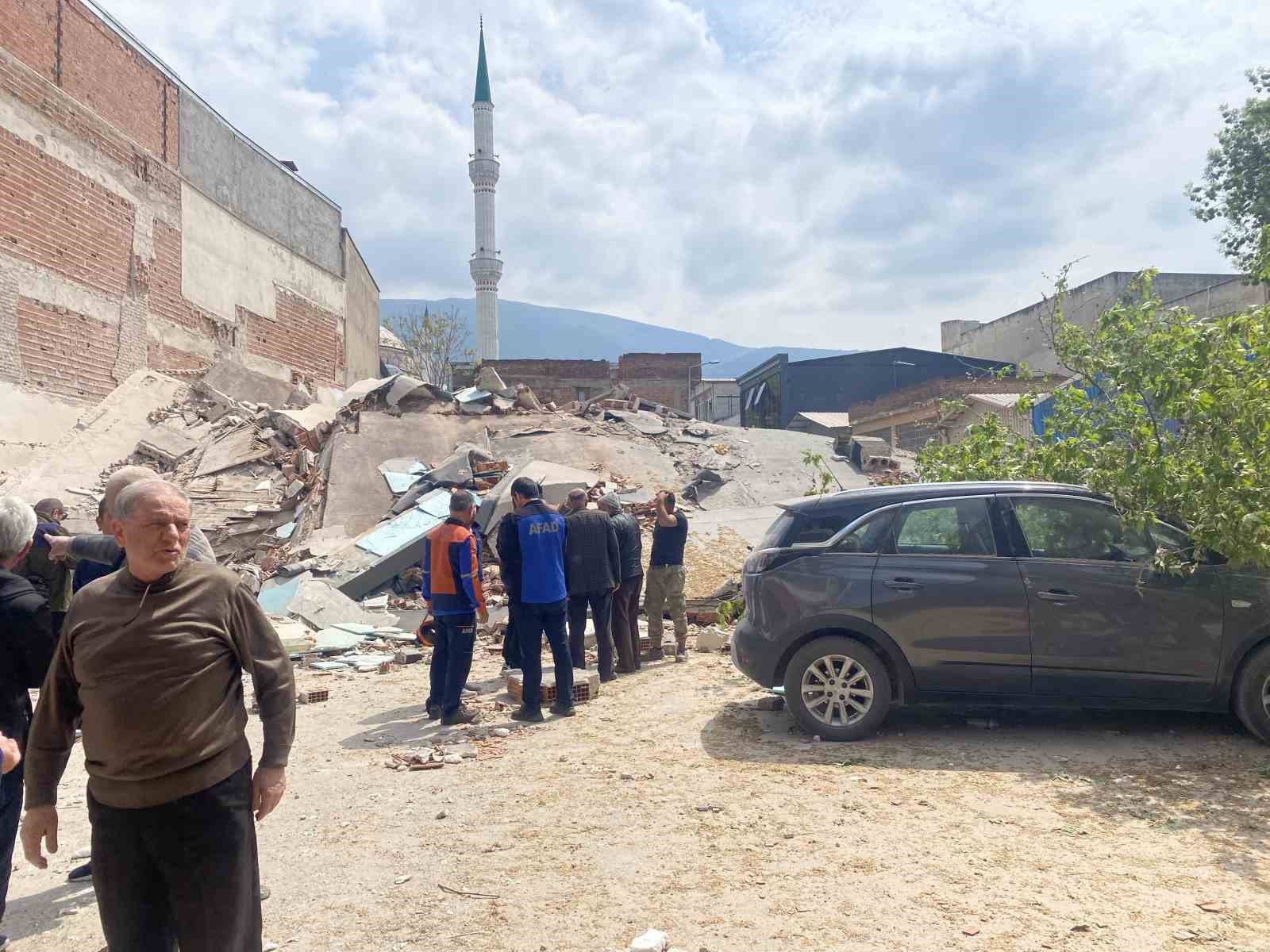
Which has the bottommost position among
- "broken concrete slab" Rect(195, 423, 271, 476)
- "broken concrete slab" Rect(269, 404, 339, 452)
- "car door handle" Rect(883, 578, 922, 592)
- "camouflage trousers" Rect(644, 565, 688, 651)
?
"camouflage trousers" Rect(644, 565, 688, 651)

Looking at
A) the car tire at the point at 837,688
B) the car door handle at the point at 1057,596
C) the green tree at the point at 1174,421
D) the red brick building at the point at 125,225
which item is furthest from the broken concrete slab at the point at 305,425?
A: the car door handle at the point at 1057,596

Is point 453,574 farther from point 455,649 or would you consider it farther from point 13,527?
point 13,527

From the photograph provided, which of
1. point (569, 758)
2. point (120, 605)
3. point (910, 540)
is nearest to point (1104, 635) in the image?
point (910, 540)

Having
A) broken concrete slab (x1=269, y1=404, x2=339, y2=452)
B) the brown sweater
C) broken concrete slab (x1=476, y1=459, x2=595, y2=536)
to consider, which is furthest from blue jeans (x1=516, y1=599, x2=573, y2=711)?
broken concrete slab (x1=269, y1=404, x2=339, y2=452)

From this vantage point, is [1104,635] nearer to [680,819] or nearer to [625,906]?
[680,819]

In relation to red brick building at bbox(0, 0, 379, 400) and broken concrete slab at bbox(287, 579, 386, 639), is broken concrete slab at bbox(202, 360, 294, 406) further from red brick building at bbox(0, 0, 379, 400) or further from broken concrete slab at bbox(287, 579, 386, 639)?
broken concrete slab at bbox(287, 579, 386, 639)

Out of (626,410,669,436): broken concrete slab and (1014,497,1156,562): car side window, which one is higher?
(626,410,669,436): broken concrete slab

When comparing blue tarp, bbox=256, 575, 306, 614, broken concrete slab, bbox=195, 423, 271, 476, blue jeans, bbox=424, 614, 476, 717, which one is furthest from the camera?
broken concrete slab, bbox=195, 423, 271, 476

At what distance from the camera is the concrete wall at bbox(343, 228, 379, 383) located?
34.0 meters

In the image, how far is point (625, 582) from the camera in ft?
29.1

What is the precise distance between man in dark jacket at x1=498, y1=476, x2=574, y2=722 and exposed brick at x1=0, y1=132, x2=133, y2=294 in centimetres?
1596

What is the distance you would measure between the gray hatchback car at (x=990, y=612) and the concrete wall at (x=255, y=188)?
24.0 m

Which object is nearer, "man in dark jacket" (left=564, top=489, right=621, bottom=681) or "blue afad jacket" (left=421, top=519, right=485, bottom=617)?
"blue afad jacket" (left=421, top=519, right=485, bottom=617)

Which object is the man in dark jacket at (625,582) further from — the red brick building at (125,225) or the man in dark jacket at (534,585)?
the red brick building at (125,225)
